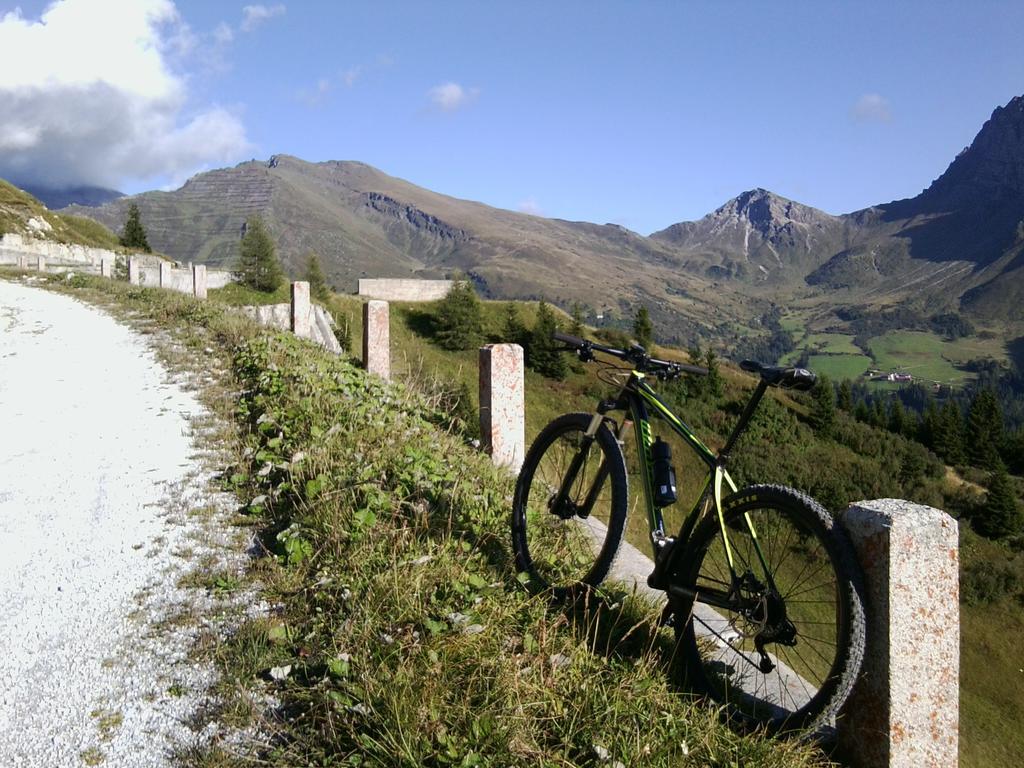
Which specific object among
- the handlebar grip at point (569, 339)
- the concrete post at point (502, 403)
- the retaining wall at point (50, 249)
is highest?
the retaining wall at point (50, 249)

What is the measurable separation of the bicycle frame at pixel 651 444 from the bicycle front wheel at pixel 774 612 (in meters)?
0.03

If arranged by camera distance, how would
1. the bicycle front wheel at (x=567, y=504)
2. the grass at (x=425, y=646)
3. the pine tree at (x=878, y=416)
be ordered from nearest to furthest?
the grass at (x=425, y=646) < the bicycle front wheel at (x=567, y=504) < the pine tree at (x=878, y=416)

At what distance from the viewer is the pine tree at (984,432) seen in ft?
212

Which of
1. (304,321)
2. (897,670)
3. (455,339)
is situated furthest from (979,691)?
(455,339)

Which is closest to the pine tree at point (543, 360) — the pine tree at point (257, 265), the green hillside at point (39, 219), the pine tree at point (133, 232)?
the pine tree at point (257, 265)

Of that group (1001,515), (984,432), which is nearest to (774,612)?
(1001,515)

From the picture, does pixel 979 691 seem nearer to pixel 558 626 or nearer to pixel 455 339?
pixel 558 626

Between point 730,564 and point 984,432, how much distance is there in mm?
75644

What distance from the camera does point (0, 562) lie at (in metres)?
4.74

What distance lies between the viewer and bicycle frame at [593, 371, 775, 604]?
3.40m

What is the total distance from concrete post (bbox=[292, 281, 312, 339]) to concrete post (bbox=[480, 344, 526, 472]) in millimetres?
9773

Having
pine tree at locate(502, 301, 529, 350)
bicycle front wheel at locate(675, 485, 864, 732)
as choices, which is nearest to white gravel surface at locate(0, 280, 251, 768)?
bicycle front wheel at locate(675, 485, 864, 732)

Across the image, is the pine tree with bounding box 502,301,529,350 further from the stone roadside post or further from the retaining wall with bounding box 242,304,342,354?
the stone roadside post

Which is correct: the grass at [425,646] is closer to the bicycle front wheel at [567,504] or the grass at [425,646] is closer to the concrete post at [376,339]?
the bicycle front wheel at [567,504]
